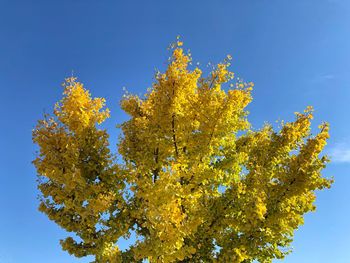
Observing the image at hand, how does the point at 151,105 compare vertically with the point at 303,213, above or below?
above

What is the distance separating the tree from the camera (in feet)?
53.7

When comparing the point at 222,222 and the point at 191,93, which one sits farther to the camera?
the point at 191,93

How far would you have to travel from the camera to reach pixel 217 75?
1998cm

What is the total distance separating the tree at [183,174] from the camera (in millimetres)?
16375

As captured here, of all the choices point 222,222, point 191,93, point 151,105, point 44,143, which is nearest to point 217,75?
point 191,93

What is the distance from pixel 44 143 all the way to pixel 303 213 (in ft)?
38.0

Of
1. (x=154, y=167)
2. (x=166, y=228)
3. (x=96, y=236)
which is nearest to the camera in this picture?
(x=166, y=228)

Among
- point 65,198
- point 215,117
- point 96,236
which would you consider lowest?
point 96,236

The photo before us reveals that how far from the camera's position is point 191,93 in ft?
62.5

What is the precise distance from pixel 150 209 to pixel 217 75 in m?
7.71

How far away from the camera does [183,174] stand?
1697 cm

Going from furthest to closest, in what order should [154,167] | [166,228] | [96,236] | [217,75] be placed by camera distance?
[217,75], [154,167], [96,236], [166,228]

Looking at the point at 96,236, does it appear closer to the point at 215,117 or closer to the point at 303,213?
the point at 215,117

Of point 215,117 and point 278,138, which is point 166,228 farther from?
point 278,138
